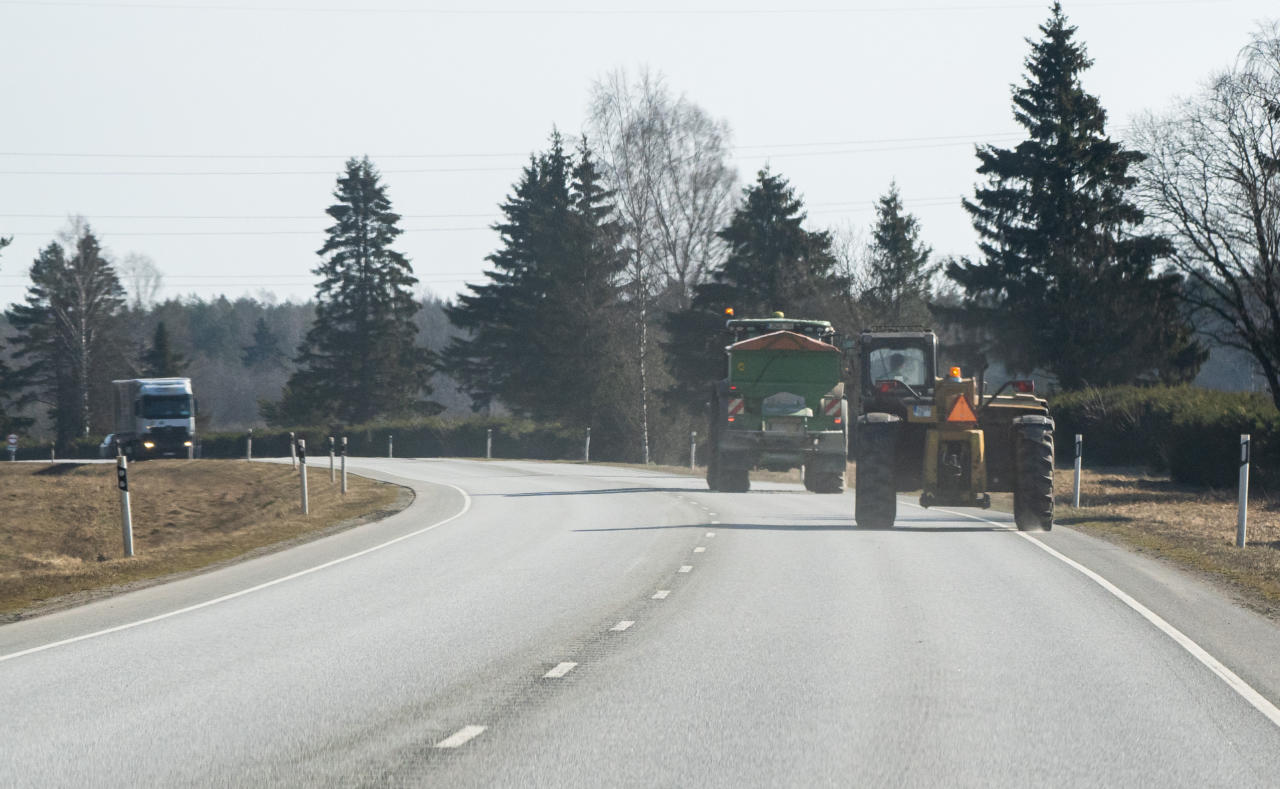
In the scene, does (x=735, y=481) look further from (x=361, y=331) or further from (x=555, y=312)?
(x=361, y=331)

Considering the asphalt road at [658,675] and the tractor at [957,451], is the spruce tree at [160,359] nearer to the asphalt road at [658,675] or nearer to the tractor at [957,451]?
the tractor at [957,451]

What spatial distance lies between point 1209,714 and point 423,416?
69917 mm

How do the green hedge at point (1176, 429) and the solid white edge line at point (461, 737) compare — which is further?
the green hedge at point (1176, 429)

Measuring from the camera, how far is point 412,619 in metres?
11.4

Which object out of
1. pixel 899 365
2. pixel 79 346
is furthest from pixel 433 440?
pixel 899 365

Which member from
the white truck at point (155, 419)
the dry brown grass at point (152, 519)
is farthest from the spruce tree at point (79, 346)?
the dry brown grass at point (152, 519)

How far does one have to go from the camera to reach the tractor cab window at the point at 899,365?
21359mm

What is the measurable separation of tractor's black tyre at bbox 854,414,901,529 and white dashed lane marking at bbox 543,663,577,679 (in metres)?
10.2

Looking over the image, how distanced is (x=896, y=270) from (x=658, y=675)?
203 feet

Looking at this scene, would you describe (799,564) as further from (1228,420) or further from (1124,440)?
(1124,440)

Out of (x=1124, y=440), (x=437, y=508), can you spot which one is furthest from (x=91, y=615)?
(x=1124, y=440)

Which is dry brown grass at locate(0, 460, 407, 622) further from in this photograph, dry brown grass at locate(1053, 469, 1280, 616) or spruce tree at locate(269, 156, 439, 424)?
spruce tree at locate(269, 156, 439, 424)

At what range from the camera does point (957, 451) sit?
19031 mm

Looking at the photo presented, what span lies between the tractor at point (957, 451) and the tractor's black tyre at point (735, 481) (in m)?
9.23
